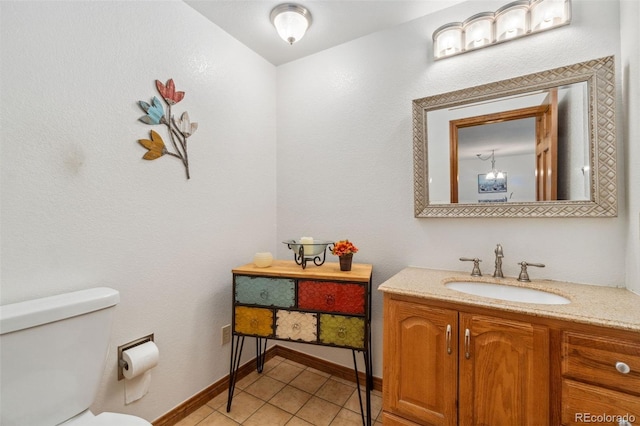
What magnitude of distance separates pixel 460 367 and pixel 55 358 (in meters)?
1.54

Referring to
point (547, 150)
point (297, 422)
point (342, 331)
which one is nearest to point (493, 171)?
point (547, 150)

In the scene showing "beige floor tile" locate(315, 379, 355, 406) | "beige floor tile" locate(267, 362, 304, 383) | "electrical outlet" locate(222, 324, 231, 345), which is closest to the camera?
"beige floor tile" locate(315, 379, 355, 406)

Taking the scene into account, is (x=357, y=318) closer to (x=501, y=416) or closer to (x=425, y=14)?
(x=501, y=416)

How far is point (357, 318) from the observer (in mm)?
1492

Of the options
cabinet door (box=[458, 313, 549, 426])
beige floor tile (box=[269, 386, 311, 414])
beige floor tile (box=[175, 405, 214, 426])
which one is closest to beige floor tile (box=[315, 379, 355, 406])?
beige floor tile (box=[269, 386, 311, 414])

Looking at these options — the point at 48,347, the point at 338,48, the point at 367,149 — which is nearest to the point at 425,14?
the point at 338,48

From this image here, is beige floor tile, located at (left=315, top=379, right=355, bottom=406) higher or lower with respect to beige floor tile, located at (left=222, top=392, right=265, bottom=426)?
lower

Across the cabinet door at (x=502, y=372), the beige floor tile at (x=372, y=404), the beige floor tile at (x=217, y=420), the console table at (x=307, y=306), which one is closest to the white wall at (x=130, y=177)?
the beige floor tile at (x=217, y=420)

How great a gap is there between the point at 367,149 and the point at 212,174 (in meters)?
1.05

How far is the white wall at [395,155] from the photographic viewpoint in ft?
4.42

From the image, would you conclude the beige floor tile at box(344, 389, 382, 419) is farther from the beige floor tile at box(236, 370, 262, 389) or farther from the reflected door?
the reflected door

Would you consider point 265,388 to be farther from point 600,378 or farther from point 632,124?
point 632,124

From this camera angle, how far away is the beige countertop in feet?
3.14

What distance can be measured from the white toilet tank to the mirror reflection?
177cm
